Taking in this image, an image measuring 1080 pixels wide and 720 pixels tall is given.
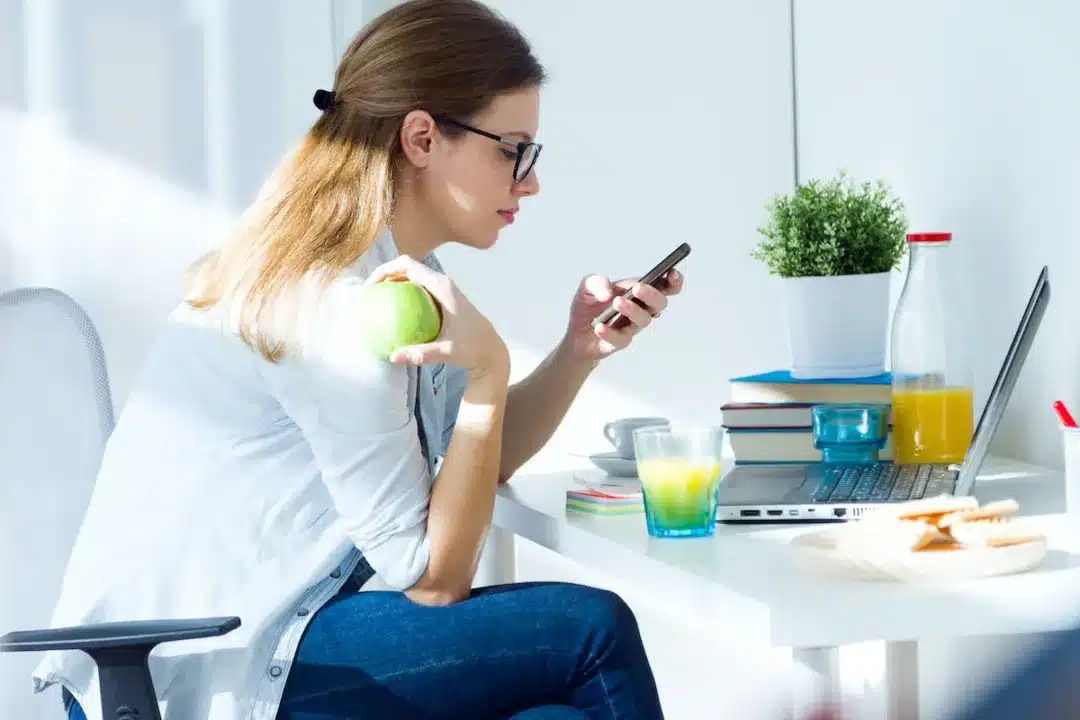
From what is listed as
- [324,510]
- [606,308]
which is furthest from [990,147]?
[324,510]

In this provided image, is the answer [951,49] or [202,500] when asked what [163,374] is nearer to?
[202,500]

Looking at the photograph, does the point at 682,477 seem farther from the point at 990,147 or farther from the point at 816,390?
the point at 990,147

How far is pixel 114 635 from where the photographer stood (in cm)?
101

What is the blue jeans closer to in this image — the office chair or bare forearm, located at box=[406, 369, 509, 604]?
bare forearm, located at box=[406, 369, 509, 604]

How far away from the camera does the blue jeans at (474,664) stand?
3.82 feet

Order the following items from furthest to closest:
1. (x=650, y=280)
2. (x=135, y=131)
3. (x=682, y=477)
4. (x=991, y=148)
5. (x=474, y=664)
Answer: (x=135, y=131) < (x=991, y=148) < (x=650, y=280) < (x=682, y=477) < (x=474, y=664)

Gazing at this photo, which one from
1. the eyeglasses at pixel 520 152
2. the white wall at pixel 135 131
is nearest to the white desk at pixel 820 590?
the eyeglasses at pixel 520 152

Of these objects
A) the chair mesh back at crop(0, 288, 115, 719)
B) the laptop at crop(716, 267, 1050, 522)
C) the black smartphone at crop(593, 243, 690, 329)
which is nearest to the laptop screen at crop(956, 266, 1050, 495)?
the laptop at crop(716, 267, 1050, 522)

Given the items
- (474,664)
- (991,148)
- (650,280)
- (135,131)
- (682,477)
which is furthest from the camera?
(135,131)

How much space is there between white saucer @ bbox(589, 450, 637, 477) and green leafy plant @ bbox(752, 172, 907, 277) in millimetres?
355

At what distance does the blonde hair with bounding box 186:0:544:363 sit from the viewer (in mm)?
1310

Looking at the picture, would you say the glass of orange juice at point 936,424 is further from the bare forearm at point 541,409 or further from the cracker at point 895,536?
the cracker at point 895,536

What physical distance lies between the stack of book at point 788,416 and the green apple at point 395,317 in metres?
0.59

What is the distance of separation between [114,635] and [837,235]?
3.58ft
